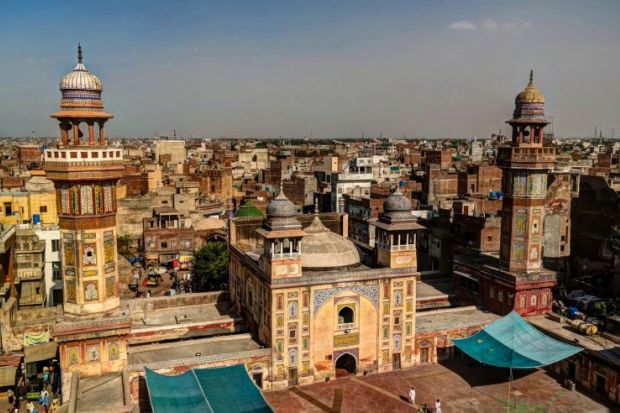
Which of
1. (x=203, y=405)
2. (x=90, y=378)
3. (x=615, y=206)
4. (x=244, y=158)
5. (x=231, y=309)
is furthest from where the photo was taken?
(x=244, y=158)

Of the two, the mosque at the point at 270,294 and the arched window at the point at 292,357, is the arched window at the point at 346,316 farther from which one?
the arched window at the point at 292,357

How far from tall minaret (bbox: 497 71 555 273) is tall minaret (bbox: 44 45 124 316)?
61.6 feet

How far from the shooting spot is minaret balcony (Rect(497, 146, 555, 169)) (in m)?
27.1

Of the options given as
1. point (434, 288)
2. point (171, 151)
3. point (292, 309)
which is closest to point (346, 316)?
point (292, 309)

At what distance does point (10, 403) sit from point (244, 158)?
351 feet

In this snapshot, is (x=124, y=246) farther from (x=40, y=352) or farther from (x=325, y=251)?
(x=325, y=251)

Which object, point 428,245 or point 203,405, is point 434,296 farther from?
point 203,405

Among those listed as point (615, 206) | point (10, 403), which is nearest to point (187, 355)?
point (10, 403)

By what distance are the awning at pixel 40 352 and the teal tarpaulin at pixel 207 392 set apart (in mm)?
7242

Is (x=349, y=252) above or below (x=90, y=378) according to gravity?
above

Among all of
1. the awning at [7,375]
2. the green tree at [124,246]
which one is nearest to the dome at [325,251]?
the awning at [7,375]

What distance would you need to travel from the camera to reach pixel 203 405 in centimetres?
1853

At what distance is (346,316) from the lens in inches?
951

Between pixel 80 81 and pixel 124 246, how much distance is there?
102ft
